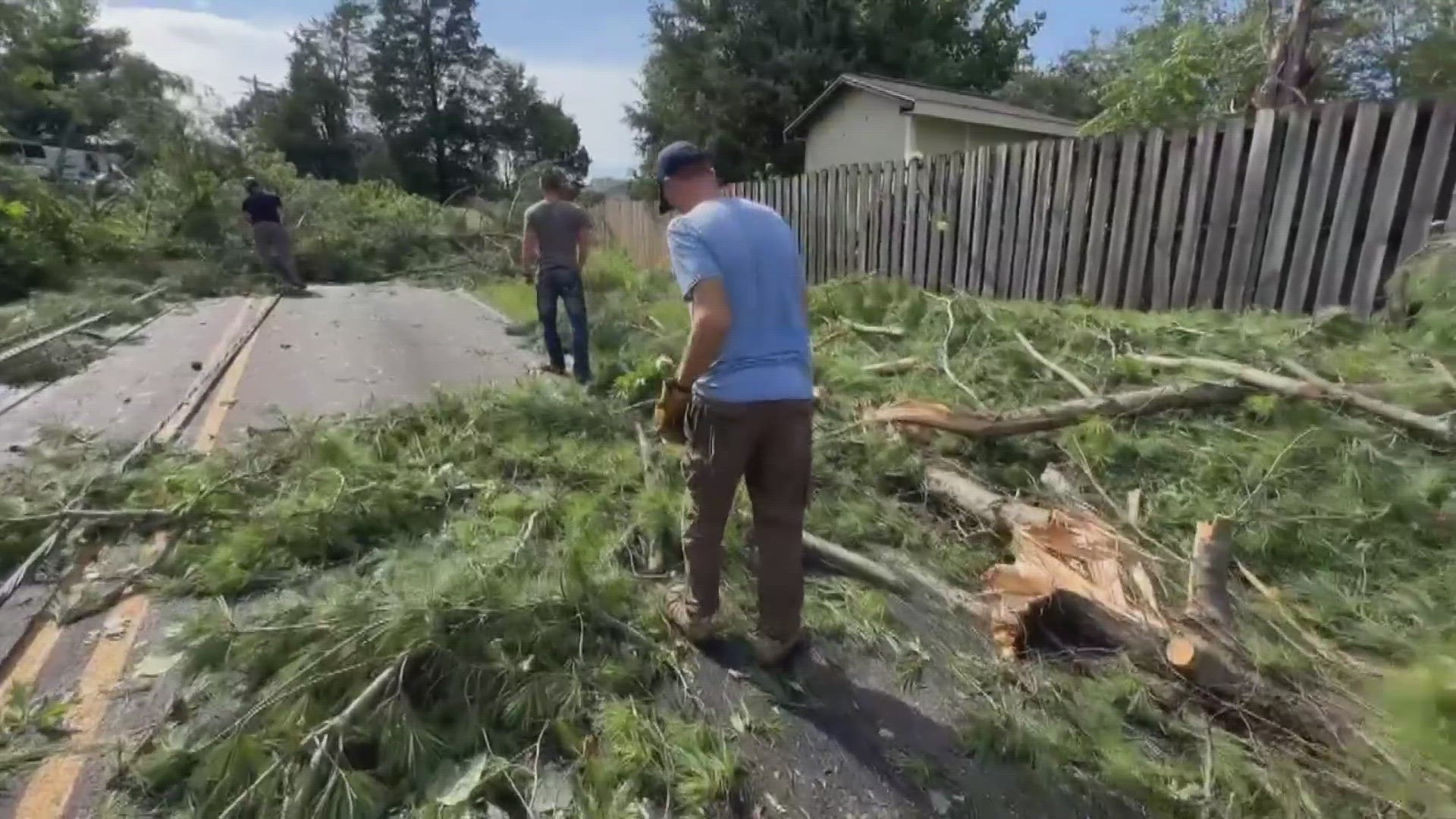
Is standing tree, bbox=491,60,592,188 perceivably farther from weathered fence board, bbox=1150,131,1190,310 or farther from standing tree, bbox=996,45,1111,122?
weathered fence board, bbox=1150,131,1190,310

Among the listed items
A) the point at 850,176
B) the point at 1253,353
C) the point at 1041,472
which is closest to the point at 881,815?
the point at 1041,472

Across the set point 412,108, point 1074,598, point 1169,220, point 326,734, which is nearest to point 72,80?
point 412,108

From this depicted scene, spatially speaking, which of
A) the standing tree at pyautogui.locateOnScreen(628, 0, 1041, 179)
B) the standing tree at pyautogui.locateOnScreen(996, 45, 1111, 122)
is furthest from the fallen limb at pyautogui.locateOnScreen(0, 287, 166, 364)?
the standing tree at pyautogui.locateOnScreen(996, 45, 1111, 122)

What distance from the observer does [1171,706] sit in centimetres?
264

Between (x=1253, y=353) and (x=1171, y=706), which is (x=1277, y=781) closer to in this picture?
(x=1171, y=706)

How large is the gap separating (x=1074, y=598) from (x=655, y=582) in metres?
1.61

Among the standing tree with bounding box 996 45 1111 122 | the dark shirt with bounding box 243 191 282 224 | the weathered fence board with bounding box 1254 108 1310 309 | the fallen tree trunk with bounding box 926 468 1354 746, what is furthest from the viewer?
the standing tree with bounding box 996 45 1111 122

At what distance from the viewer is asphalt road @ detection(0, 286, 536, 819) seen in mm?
2631

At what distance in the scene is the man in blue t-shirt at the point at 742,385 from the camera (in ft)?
8.63

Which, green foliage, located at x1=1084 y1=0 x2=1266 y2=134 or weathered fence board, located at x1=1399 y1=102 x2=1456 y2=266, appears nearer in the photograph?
weathered fence board, located at x1=1399 y1=102 x2=1456 y2=266

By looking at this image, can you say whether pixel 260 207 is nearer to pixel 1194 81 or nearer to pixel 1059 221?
pixel 1059 221

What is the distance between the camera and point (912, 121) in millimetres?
17750

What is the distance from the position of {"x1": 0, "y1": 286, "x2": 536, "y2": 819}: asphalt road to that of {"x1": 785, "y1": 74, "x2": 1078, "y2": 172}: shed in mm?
10273

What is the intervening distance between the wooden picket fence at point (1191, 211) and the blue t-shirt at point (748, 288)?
16.9 feet
